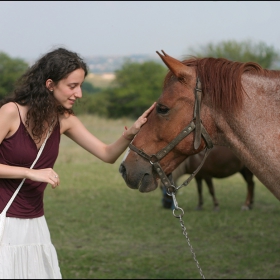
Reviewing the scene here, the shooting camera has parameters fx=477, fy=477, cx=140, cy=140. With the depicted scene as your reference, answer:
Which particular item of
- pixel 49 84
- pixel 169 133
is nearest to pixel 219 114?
pixel 169 133

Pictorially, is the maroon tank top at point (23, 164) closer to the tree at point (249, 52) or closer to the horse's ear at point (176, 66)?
the horse's ear at point (176, 66)

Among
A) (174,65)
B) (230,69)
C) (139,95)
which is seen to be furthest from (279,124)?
(139,95)

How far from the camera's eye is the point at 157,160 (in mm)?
3070

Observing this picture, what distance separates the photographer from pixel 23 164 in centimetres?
303

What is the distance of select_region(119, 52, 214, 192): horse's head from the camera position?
294cm

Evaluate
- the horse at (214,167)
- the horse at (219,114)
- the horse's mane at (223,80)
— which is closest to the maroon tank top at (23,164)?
the horse at (219,114)

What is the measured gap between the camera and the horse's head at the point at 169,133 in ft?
9.66

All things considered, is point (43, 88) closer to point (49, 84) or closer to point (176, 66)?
point (49, 84)

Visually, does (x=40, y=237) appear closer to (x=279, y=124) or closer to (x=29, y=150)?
(x=29, y=150)

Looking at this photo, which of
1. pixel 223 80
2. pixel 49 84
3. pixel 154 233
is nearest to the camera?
pixel 223 80

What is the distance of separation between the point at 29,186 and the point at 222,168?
664cm

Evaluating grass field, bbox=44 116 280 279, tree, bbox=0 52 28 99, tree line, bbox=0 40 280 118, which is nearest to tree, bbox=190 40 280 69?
tree line, bbox=0 40 280 118

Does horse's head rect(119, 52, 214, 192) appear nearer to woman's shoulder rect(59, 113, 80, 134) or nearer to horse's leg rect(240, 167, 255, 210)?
woman's shoulder rect(59, 113, 80, 134)

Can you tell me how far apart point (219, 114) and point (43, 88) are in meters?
1.13
